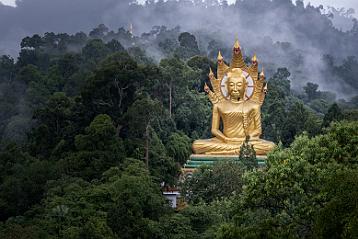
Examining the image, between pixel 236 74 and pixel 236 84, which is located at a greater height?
pixel 236 74

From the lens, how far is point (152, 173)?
18.0 metres

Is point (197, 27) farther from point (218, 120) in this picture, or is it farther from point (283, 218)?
point (283, 218)

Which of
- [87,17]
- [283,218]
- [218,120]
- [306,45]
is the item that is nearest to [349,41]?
[306,45]

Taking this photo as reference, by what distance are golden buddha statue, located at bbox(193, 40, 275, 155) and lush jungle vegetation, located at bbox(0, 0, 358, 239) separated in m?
1.25

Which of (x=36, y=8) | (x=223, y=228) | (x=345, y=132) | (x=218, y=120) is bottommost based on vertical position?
(x=223, y=228)

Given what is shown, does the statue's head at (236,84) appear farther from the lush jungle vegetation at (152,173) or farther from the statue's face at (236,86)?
the lush jungle vegetation at (152,173)

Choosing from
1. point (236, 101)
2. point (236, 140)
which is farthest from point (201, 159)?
point (236, 101)

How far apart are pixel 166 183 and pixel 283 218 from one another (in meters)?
8.11

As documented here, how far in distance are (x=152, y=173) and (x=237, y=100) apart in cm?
546

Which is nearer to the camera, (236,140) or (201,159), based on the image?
(201,159)

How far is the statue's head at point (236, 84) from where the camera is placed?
22328 millimetres

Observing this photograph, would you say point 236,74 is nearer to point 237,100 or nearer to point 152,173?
point 237,100

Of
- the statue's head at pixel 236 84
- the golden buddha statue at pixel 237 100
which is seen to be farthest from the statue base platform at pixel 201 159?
the statue's head at pixel 236 84

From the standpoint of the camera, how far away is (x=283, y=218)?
34.5 ft
